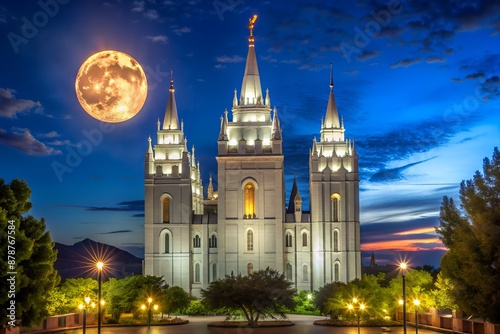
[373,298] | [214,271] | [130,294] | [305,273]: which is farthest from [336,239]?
[130,294]

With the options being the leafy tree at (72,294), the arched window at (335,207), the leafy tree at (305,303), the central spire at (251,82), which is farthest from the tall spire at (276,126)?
the leafy tree at (72,294)

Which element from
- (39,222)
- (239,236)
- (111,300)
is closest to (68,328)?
(111,300)

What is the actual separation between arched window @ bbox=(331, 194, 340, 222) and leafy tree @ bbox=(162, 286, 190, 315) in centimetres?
1986

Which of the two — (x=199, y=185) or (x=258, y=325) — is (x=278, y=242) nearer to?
(x=199, y=185)

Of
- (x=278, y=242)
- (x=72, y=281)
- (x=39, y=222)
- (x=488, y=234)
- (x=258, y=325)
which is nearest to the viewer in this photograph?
(x=488, y=234)

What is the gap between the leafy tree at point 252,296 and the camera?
49.1 m

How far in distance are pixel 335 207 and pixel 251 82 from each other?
14.6m

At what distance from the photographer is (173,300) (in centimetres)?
5588

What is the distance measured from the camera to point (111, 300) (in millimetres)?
51156

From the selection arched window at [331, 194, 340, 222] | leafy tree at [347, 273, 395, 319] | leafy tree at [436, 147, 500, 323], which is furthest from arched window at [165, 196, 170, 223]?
leafy tree at [436, 147, 500, 323]

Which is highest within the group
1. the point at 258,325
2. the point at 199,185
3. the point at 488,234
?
the point at 199,185

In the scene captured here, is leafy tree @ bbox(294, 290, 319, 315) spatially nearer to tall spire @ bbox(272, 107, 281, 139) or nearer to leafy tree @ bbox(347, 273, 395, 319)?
leafy tree @ bbox(347, 273, 395, 319)

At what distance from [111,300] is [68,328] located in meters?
6.34

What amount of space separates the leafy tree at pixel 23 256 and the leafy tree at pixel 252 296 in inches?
581
